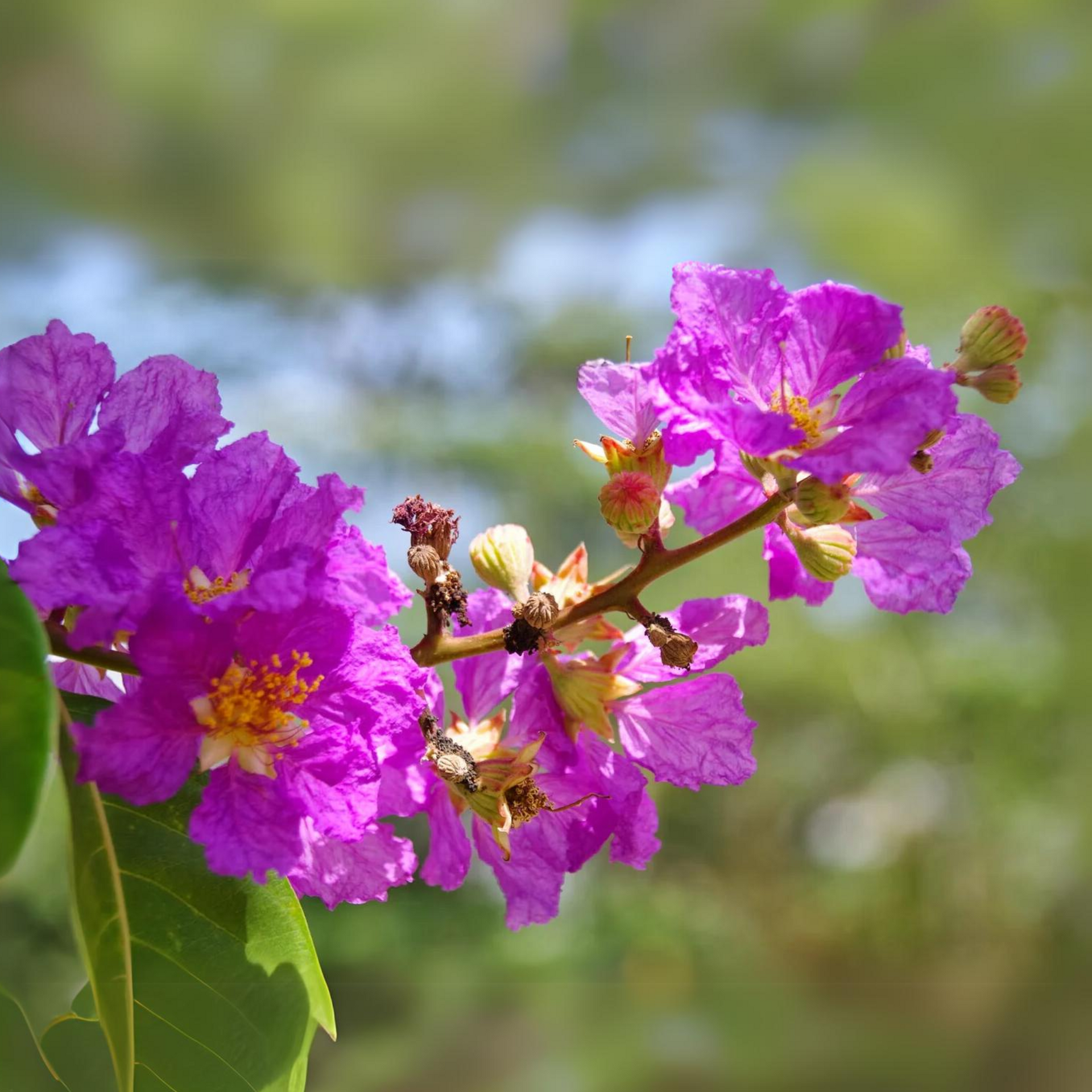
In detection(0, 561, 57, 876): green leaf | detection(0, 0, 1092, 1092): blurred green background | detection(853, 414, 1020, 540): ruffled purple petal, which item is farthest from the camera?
detection(0, 0, 1092, 1092): blurred green background

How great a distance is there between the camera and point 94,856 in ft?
0.74

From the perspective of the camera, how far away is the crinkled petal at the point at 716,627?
0.31m

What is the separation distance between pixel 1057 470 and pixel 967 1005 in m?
2.52

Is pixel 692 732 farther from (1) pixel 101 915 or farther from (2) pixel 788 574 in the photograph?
(1) pixel 101 915

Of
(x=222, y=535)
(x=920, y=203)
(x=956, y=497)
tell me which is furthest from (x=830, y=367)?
(x=920, y=203)

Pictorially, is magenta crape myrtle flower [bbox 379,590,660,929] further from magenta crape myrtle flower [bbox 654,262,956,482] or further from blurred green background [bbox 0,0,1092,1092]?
blurred green background [bbox 0,0,1092,1092]

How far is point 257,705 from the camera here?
0.25m

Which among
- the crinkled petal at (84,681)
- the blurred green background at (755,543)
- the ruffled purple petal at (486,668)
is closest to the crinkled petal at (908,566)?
the ruffled purple petal at (486,668)

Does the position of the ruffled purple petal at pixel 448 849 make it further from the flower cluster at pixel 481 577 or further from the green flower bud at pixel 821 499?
the green flower bud at pixel 821 499

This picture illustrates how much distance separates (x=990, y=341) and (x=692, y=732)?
130 mm

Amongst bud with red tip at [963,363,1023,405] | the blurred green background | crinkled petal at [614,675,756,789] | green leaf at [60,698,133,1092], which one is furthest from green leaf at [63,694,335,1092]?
the blurred green background

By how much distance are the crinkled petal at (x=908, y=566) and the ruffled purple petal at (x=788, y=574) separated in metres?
0.01

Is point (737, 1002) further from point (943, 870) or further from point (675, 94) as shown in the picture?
point (675, 94)

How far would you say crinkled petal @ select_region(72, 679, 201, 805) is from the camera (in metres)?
0.22
